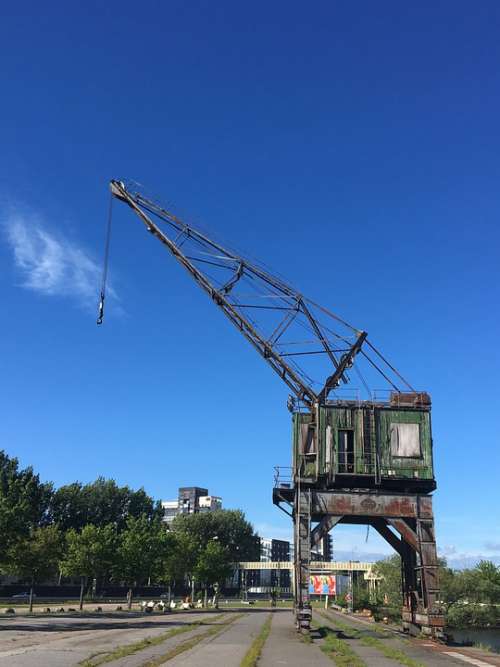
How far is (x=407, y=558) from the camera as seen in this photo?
32.6 meters

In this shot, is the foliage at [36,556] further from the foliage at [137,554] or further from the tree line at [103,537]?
the foliage at [137,554]

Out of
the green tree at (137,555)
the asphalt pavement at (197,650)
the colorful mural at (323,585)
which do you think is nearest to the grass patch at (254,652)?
the asphalt pavement at (197,650)

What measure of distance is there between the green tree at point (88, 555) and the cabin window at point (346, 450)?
122 ft

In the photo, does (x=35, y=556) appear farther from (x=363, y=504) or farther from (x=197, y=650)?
(x=197, y=650)

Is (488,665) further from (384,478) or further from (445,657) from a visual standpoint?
(384,478)

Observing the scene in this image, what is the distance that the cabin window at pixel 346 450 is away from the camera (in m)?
29.8

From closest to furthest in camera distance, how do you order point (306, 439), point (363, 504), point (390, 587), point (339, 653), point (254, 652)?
point (254, 652)
point (339, 653)
point (363, 504)
point (306, 439)
point (390, 587)

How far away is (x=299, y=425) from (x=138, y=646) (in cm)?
1404

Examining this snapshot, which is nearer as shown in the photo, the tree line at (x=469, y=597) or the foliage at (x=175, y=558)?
the tree line at (x=469, y=597)

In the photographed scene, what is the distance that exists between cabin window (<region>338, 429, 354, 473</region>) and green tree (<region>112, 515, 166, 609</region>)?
4092 centimetres

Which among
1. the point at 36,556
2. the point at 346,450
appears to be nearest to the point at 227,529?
the point at 36,556

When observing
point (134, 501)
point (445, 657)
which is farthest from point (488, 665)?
point (134, 501)

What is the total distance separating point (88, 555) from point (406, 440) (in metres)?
40.5

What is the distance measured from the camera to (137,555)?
64750mm
